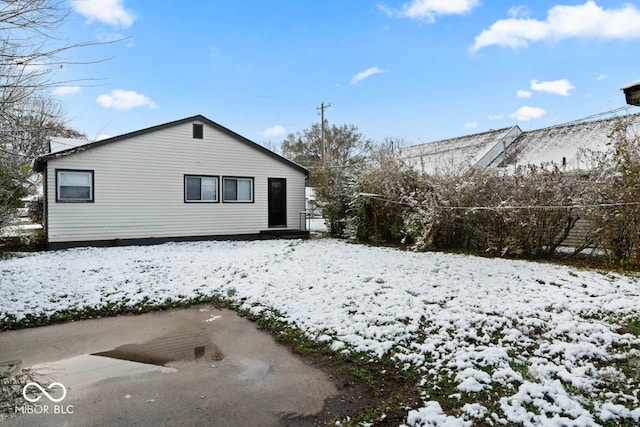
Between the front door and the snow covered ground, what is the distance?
4.78 meters

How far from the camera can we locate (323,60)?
1661 cm

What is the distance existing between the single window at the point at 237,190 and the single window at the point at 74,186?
410cm

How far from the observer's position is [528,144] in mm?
16734

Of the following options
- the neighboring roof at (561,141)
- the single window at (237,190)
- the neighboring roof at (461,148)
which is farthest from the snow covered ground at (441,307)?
the neighboring roof at (461,148)

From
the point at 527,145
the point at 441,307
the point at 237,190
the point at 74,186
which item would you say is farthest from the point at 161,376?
the point at 527,145

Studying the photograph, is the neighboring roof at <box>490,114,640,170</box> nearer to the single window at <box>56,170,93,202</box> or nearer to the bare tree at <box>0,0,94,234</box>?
the bare tree at <box>0,0,94,234</box>

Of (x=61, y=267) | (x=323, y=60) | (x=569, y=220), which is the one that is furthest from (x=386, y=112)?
(x=61, y=267)

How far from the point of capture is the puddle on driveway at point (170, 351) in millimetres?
3818

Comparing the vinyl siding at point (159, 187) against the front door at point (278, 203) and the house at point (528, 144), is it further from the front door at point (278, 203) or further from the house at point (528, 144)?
the house at point (528, 144)

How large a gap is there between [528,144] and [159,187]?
1596 centimetres

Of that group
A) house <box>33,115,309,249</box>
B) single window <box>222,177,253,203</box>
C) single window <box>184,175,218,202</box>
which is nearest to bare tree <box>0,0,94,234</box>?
house <box>33,115,309,249</box>

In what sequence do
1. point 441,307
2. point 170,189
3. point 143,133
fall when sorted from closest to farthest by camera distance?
point 441,307, point 143,133, point 170,189

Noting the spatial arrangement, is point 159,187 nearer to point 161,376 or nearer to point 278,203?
point 278,203

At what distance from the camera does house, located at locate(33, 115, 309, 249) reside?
34.7 ft
